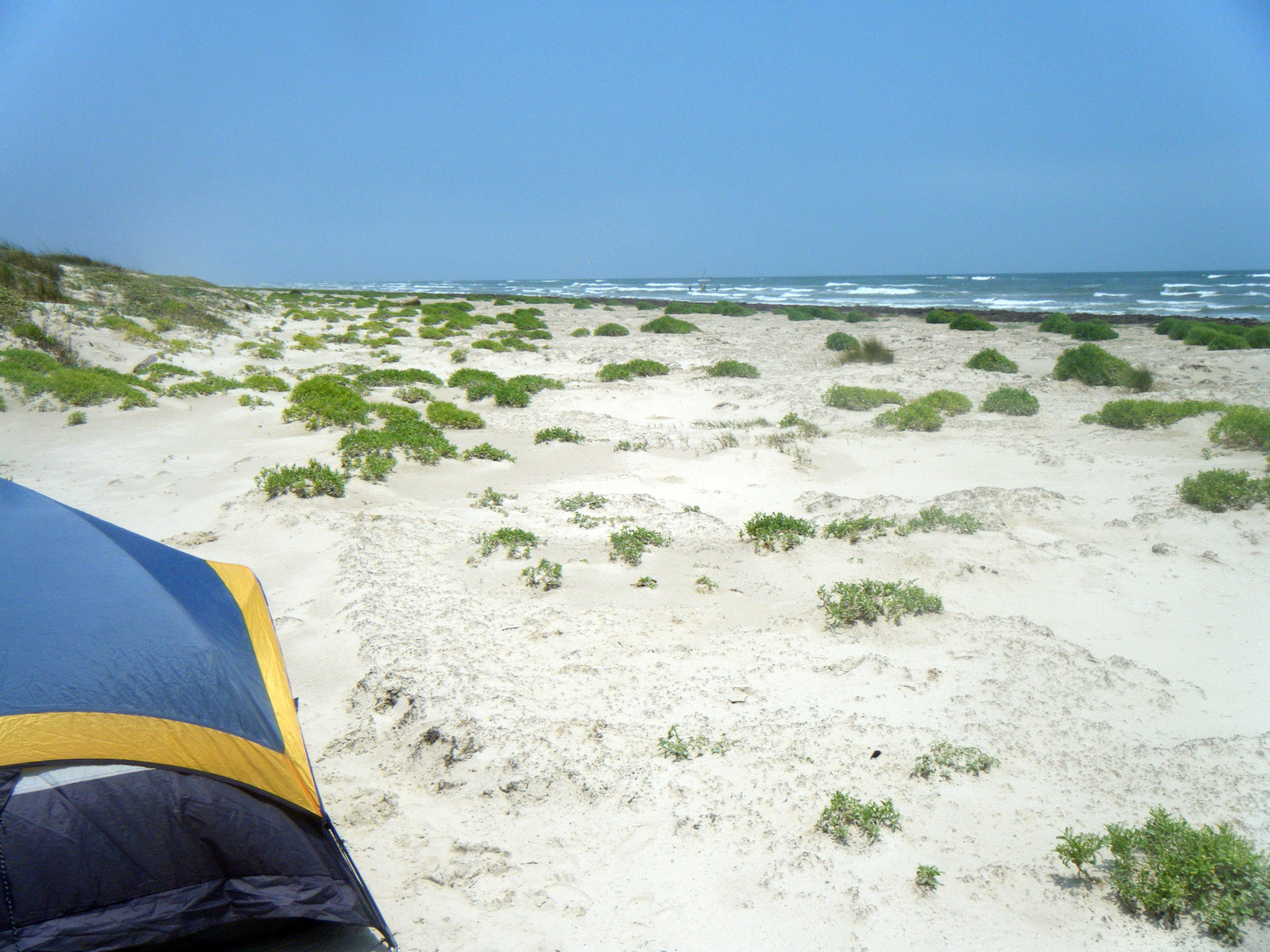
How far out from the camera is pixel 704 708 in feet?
15.4

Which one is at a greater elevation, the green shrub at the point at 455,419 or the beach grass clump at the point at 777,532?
the green shrub at the point at 455,419

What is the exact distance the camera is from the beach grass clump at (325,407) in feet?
37.8

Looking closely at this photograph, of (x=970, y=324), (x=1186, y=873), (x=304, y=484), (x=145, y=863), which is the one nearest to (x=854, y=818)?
(x=1186, y=873)

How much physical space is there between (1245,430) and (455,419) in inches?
469

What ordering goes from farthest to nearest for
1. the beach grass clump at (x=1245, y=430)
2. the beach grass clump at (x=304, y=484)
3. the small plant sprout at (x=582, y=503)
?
the beach grass clump at (x=1245, y=430), the small plant sprout at (x=582, y=503), the beach grass clump at (x=304, y=484)

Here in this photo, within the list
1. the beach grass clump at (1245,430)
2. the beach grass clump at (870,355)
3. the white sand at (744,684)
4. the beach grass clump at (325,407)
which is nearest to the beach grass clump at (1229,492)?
the white sand at (744,684)

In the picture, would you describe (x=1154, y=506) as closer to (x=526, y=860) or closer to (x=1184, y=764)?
(x=1184, y=764)

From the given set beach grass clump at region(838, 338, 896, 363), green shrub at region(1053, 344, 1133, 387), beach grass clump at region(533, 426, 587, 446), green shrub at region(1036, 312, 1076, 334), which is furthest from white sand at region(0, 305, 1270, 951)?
green shrub at region(1036, 312, 1076, 334)

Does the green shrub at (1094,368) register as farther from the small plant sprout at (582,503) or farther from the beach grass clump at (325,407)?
the beach grass clump at (325,407)

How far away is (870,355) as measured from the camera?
19297 millimetres

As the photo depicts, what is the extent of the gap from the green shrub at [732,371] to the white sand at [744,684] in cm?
749

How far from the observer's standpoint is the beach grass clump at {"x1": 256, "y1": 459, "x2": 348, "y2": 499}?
8.41 metres

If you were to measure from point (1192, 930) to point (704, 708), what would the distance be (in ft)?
8.57

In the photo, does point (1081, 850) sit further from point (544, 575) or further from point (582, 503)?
point (582, 503)
